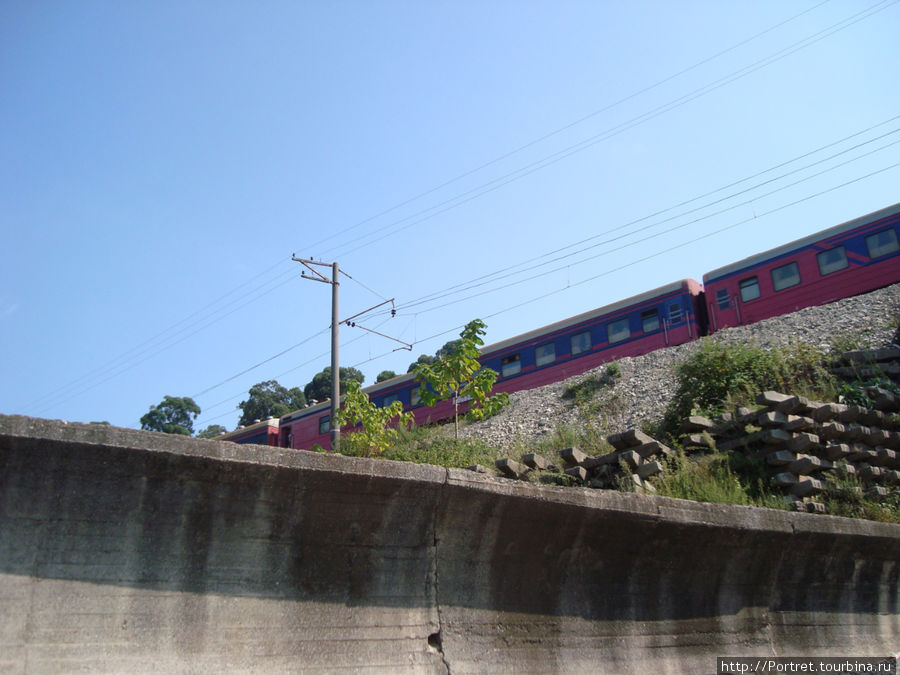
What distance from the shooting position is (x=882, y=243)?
1883cm

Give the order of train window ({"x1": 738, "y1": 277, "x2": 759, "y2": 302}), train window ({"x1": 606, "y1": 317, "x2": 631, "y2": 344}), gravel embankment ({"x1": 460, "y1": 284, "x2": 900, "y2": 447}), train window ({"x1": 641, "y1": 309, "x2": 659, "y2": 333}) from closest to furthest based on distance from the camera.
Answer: gravel embankment ({"x1": 460, "y1": 284, "x2": 900, "y2": 447})
train window ({"x1": 738, "y1": 277, "x2": 759, "y2": 302})
train window ({"x1": 641, "y1": 309, "x2": 659, "y2": 333})
train window ({"x1": 606, "y1": 317, "x2": 631, "y2": 344})

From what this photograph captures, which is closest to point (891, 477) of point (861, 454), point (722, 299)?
point (861, 454)

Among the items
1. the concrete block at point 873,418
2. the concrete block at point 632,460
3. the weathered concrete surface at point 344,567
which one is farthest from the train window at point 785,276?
the weathered concrete surface at point 344,567

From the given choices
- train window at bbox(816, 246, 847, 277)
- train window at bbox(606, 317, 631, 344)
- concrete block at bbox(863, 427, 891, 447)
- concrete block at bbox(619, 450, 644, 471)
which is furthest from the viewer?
train window at bbox(606, 317, 631, 344)

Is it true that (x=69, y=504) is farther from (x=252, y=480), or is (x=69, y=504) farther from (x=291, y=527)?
(x=291, y=527)

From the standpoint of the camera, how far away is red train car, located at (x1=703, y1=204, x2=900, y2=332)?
61.8ft

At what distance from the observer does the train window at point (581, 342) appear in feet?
77.8

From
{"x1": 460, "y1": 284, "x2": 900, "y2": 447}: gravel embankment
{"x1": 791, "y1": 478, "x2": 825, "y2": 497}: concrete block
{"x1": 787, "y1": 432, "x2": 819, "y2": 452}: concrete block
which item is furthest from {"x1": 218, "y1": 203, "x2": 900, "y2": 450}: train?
{"x1": 791, "y1": 478, "x2": 825, "y2": 497}: concrete block

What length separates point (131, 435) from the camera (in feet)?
10.7

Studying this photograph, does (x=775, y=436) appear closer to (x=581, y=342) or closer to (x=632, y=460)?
(x=632, y=460)

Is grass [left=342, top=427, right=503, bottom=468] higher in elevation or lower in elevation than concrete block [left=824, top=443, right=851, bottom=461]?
higher

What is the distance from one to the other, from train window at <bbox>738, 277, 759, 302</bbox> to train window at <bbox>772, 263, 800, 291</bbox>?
52 centimetres

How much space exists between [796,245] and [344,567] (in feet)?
64.8

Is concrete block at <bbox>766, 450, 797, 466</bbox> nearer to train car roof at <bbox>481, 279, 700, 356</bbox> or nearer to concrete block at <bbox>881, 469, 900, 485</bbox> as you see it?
concrete block at <bbox>881, 469, 900, 485</bbox>
